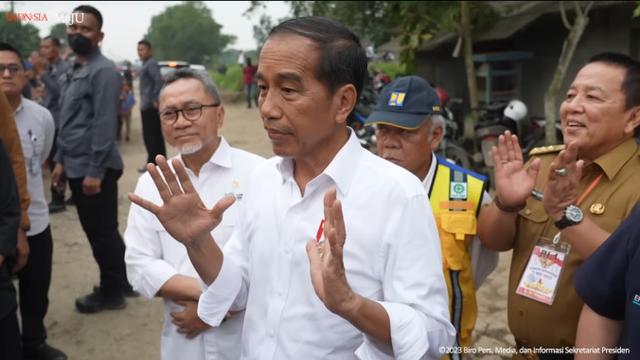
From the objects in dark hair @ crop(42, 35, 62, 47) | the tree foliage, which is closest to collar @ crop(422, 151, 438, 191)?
the tree foliage

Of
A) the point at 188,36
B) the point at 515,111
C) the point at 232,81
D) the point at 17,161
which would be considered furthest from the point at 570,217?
the point at 188,36

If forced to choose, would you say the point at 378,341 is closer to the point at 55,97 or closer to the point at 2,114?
the point at 2,114

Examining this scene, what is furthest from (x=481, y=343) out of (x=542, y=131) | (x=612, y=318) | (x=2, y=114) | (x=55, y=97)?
(x=55, y=97)

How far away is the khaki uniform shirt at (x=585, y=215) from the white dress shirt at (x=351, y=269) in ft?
2.27

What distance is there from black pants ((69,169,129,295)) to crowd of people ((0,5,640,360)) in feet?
3.59

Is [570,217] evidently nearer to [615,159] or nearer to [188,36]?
[615,159]

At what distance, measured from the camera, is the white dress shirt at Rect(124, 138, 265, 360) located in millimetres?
2111

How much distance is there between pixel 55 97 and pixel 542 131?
672 cm

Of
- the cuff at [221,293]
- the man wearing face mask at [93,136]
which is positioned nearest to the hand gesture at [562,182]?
the cuff at [221,293]

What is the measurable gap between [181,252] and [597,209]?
5.12 feet

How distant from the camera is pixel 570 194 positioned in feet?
5.92

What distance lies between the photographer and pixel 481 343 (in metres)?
3.60

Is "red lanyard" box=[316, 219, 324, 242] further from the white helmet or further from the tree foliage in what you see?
the tree foliage

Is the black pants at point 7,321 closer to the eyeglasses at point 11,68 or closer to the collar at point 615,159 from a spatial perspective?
the eyeglasses at point 11,68
